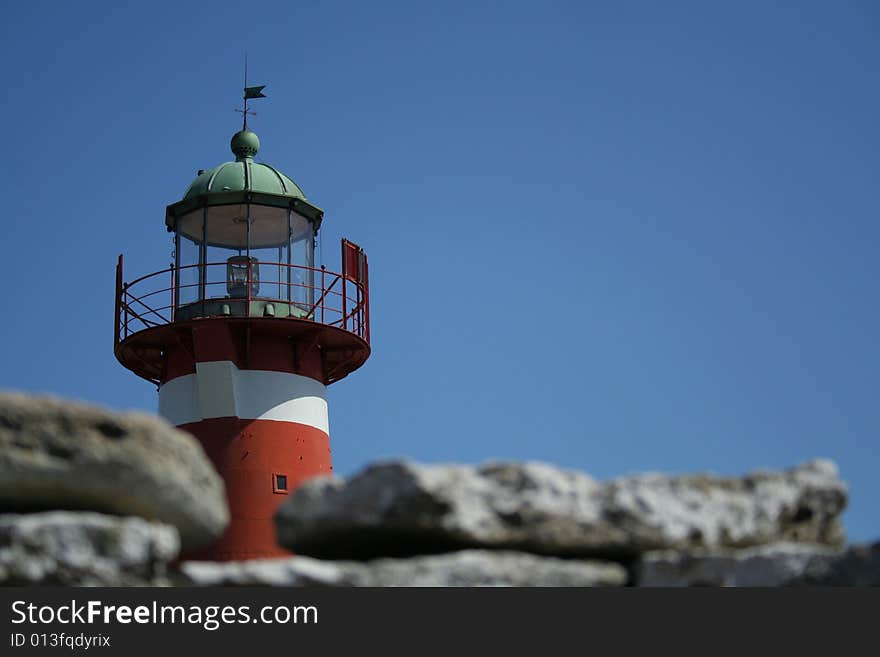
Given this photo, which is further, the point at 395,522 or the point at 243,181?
the point at 243,181

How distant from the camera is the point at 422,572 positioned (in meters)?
4.51

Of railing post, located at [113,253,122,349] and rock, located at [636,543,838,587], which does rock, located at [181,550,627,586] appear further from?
railing post, located at [113,253,122,349]

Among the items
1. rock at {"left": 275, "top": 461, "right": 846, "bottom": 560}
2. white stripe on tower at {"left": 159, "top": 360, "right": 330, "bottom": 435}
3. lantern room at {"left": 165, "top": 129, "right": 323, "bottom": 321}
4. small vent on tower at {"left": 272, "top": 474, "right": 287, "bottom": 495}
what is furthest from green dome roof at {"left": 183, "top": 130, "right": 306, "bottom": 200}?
rock at {"left": 275, "top": 461, "right": 846, "bottom": 560}

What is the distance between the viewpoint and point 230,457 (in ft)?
61.7

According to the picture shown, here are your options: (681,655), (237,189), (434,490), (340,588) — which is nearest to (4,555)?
(340,588)

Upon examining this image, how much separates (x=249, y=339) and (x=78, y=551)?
15.4 metres

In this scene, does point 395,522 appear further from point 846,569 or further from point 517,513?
point 846,569

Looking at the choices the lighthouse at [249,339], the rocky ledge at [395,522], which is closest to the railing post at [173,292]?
the lighthouse at [249,339]

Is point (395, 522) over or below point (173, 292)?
below

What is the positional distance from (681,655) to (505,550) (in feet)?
2.60

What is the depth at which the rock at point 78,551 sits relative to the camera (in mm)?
4105

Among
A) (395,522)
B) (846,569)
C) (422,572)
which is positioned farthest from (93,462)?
(846,569)

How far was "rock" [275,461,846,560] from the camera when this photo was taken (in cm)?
463

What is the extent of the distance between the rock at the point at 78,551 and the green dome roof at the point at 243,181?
17107 mm
